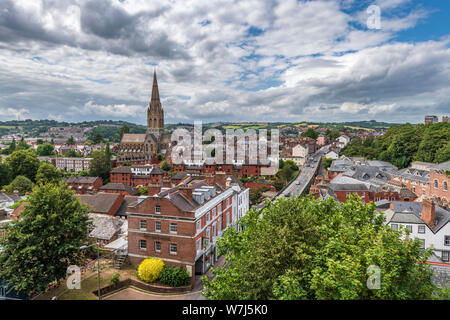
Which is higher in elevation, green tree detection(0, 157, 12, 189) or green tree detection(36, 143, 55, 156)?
green tree detection(36, 143, 55, 156)

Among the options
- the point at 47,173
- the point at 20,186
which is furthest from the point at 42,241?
the point at 47,173

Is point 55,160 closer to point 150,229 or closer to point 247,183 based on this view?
point 247,183

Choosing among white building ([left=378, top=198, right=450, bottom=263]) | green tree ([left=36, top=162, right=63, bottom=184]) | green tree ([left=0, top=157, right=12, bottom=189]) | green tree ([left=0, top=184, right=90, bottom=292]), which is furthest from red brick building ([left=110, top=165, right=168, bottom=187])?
white building ([left=378, top=198, right=450, bottom=263])

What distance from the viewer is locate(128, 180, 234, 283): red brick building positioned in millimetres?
25406

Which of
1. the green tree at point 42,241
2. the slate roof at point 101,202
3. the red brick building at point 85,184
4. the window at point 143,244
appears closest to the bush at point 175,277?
the window at point 143,244

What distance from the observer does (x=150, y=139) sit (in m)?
132

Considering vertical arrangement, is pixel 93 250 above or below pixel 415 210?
below

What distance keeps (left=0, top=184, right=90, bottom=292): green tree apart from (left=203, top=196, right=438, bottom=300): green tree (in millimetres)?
13458

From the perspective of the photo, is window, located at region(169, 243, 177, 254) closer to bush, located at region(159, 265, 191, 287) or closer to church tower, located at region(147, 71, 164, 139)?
bush, located at region(159, 265, 191, 287)

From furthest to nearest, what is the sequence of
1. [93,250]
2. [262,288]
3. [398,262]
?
[93,250] → [262,288] → [398,262]

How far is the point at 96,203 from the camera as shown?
40969 millimetres
